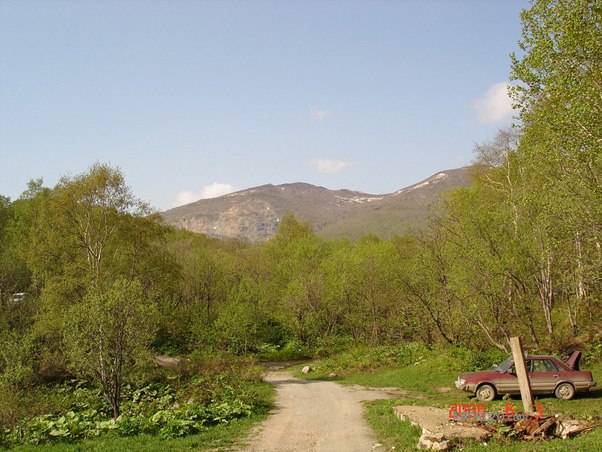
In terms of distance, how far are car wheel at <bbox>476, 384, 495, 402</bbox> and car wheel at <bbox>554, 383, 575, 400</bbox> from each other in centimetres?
209

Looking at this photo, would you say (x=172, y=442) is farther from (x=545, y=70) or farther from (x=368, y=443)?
(x=545, y=70)

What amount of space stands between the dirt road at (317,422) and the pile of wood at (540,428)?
10.4 ft

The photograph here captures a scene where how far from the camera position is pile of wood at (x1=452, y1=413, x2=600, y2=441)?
9547mm

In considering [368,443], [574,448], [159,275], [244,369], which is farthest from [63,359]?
[574,448]

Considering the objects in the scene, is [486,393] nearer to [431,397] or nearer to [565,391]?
[431,397]

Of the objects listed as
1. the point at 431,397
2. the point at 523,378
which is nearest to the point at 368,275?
the point at 431,397

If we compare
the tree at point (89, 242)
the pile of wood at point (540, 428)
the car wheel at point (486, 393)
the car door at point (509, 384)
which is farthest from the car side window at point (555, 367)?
the tree at point (89, 242)

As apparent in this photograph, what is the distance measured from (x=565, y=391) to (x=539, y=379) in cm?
88

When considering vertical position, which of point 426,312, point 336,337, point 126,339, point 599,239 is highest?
point 599,239

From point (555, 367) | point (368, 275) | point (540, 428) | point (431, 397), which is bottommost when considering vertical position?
point (431, 397)

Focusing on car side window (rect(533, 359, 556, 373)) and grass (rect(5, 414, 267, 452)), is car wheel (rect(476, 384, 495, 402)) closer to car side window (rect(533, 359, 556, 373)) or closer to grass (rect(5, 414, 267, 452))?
car side window (rect(533, 359, 556, 373))

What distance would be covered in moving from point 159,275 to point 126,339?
13.4 metres

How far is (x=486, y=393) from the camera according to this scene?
15633mm

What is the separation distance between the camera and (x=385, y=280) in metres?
34.1
